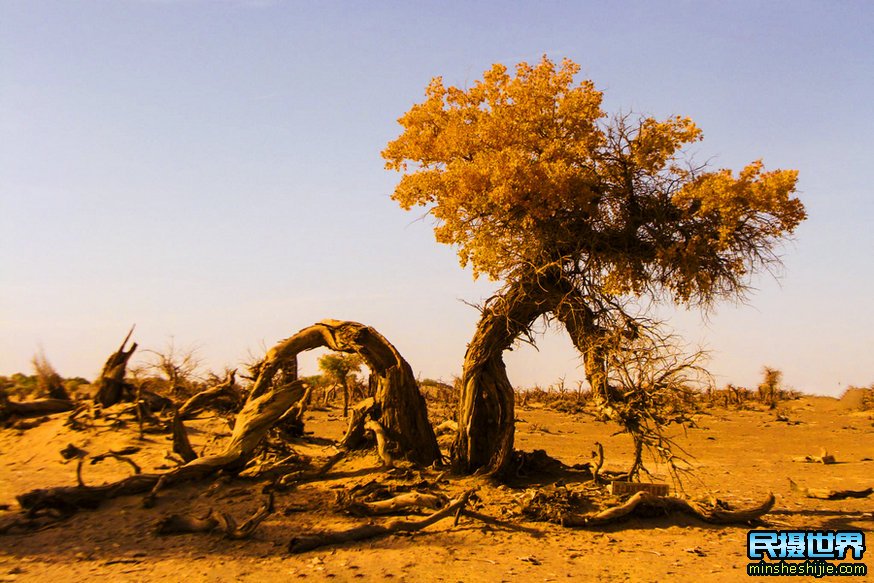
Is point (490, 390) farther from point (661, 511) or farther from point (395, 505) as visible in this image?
point (661, 511)

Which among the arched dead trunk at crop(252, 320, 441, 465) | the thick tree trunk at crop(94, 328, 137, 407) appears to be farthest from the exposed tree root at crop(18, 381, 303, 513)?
the thick tree trunk at crop(94, 328, 137, 407)

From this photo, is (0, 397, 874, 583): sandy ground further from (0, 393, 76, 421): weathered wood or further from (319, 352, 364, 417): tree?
(319, 352, 364, 417): tree


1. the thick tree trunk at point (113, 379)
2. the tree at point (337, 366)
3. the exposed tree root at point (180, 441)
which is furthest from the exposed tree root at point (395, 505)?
the tree at point (337, 366)

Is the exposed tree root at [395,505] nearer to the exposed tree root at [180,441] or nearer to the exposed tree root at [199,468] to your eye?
the exposed tree root at [199,468]

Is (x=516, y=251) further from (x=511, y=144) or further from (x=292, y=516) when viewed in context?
(x=292, y=516)

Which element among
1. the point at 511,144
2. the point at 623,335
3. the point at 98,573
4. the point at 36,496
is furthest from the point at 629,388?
the point at 36,496

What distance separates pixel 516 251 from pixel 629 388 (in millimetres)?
2379

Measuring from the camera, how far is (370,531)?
Answer: 8117 mm

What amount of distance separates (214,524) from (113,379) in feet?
20.6

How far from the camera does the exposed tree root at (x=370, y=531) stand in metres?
7.65

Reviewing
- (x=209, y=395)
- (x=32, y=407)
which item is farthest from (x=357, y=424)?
(x=32, y=407)

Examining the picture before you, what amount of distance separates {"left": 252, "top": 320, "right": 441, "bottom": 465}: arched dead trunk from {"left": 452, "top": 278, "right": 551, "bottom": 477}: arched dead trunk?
0.56m

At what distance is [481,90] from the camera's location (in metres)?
10.5

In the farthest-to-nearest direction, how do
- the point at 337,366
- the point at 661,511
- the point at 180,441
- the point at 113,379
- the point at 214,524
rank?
the point at 337,366 < the point at 113,379 < the point at 180,441 < the point at 661,511 < the point at 214,524
